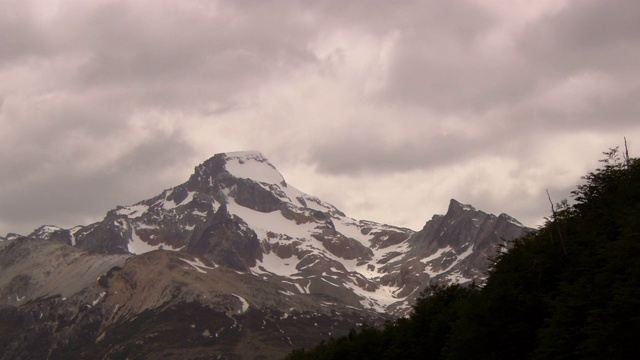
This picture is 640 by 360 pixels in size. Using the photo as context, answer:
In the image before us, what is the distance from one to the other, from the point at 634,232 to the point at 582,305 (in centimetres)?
890

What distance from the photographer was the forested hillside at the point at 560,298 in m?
94.3

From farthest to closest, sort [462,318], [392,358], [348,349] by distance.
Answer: [348,349]
[392,358]
[462,318]

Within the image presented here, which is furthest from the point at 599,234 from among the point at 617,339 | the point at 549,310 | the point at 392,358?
the point at 392,358

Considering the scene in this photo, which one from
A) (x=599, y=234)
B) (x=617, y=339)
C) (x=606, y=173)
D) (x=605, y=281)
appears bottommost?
(x=617, y=339)

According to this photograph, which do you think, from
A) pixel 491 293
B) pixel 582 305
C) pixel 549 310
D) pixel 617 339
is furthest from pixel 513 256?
pixel 617 339

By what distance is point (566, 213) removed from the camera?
144 meters

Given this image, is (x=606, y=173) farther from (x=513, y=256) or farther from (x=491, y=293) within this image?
(x=491, y=293)

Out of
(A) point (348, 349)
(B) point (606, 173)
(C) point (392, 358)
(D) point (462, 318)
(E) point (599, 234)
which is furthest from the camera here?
(A) point (348, 349)

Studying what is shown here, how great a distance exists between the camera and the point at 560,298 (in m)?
107

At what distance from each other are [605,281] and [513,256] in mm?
34721

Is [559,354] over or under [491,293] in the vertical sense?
under

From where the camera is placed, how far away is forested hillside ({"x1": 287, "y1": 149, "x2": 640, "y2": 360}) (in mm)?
94312

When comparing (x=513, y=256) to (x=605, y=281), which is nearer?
(x=605, y=281)

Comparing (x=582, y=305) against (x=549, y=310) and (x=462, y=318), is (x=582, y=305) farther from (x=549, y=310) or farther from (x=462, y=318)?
(x=462, y=318)
